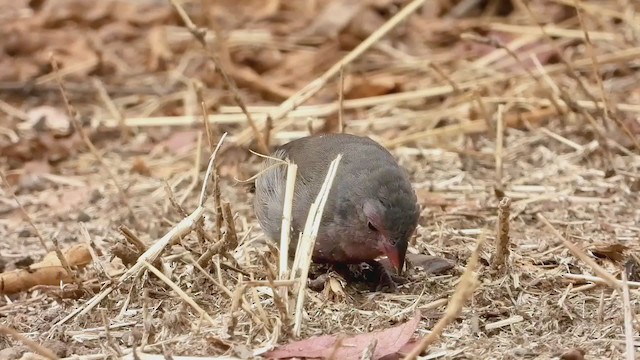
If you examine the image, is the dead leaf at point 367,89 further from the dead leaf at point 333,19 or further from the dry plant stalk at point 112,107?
the dry plant stalk at point 112,107

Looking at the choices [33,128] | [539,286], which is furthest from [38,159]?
[539,286]

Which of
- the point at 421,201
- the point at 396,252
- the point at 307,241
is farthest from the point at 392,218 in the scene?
the point at 421,201

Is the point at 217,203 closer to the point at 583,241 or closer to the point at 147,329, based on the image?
the point at 147,329

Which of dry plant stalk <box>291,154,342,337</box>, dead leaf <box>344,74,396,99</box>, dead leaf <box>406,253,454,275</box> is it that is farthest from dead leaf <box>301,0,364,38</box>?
dry plant stalk <box>291,154,342,337</box>

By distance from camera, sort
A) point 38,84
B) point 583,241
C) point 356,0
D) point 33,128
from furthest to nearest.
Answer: point 356,0
point 38,84
point 33,128
point 583,241

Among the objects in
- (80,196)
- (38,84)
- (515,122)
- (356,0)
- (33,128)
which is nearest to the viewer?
(80,196)

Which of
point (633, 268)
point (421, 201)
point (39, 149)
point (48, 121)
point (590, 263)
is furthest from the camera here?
point (48, 121)

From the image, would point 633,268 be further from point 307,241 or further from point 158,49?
point 158,49
